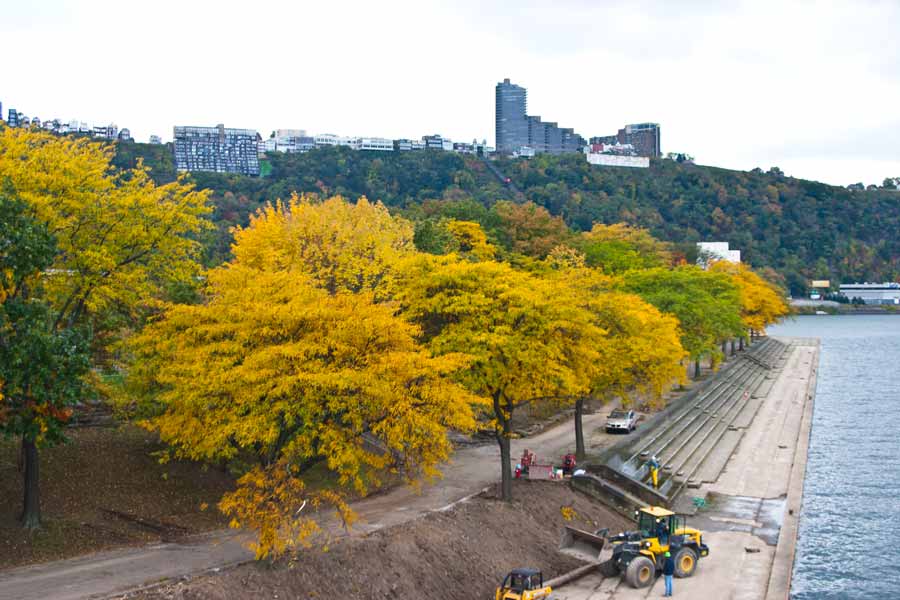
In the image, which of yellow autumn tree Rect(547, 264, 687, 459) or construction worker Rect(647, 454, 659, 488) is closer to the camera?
construction worker Rect(647, 454, 659, 488)

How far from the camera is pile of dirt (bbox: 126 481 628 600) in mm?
22703

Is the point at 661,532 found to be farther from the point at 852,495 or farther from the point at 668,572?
the point at 852,495

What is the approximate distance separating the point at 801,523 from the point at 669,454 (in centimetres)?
963

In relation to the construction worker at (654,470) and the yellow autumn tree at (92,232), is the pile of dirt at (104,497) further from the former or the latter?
the construction worker at (654,470)

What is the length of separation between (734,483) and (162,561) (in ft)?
97.3

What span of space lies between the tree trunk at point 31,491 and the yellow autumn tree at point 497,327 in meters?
13.4

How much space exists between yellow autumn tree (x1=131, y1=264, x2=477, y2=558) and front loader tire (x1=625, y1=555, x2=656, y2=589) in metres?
7.32

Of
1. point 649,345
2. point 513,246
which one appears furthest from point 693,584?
point 513,246

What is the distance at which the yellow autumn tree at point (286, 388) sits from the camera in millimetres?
23266

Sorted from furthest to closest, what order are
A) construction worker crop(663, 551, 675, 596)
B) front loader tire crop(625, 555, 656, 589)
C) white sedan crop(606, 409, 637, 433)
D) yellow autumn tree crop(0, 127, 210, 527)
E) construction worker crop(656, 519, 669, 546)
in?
white sedan crop(606, 409, 637, 433) < construction worker crop(656, 519, 669, 546) < front loader tire crop(625, 555, 656, 589) < construction worker crop(663, 551, 675, 596) < yellow autumn tree crop(0, 127, 210, 527)

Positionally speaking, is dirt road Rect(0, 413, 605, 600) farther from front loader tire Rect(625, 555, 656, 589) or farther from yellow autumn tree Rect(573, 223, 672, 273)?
yellow autumn tree Rect(573, 223, 672, 273)

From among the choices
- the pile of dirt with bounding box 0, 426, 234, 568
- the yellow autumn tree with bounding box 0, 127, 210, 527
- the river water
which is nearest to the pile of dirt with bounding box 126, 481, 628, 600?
the pile of dirt with bounding box 0, 426, 234, 568

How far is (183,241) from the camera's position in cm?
2948

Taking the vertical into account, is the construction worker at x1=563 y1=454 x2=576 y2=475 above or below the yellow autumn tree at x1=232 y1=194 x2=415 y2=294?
below
